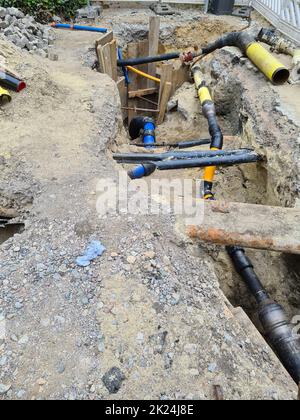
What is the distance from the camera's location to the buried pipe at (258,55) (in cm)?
582

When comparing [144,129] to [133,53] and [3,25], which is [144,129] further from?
[3,25]

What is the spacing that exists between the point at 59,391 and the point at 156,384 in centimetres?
54

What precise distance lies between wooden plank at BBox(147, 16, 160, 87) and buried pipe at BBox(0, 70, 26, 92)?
15.8ft

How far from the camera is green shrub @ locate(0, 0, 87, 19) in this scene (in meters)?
7.86

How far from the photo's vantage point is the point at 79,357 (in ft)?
6.60

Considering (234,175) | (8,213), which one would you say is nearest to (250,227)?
(8,213)

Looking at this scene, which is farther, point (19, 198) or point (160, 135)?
point (160, 135)

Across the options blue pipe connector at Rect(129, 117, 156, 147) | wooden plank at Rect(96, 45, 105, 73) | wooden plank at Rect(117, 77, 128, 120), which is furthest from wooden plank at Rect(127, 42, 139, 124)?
wooden plank at Rect(96, 45, 105, 73)

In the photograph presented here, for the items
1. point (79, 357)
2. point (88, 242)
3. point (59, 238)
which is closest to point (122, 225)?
point (88, 242)

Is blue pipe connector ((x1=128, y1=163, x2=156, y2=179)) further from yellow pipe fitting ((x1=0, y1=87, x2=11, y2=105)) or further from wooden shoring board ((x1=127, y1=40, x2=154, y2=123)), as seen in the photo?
wooden shoring board ((x1=127, y1=40, x2=154, y2=123))

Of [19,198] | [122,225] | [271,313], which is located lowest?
[271,313]

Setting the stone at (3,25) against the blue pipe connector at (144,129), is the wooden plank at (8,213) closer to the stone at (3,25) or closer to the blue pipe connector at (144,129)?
the blue pipe connector at (144,129)

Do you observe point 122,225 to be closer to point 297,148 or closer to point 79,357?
point 79,357

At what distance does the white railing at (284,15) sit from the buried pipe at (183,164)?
4109 millimetres
